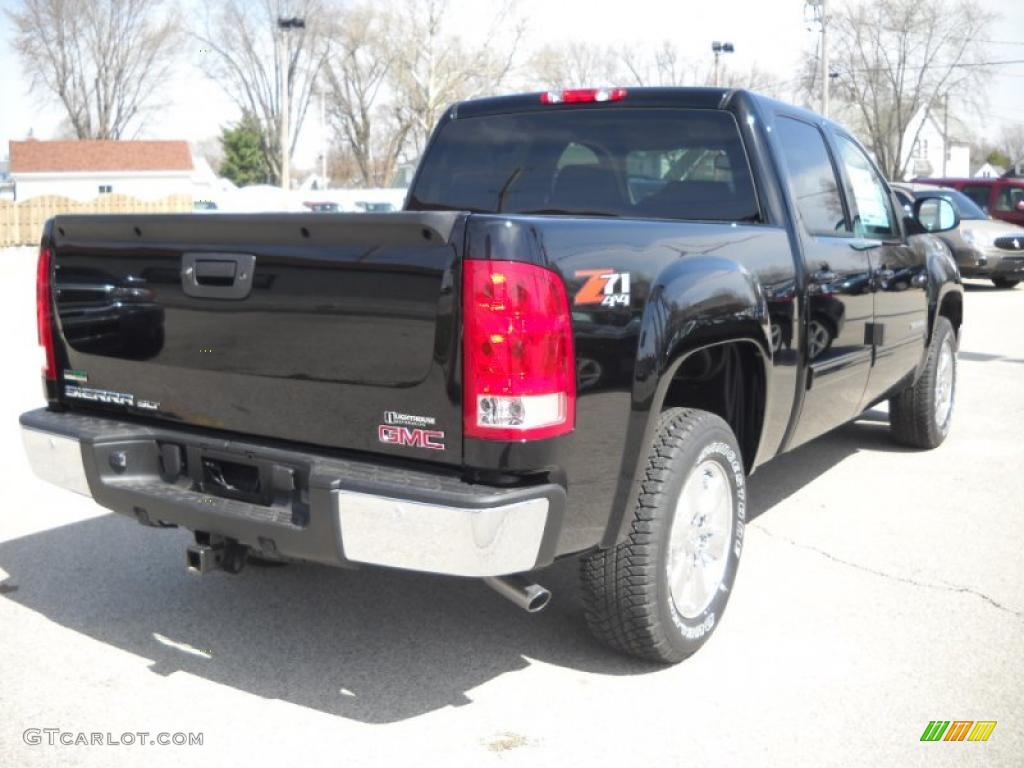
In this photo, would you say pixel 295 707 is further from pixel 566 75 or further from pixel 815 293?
pixel 566 75

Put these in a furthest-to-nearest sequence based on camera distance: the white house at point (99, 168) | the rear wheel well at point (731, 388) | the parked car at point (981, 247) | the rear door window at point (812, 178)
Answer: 1. the white house at point (99, 168)
2. the parked car at point (981, 247)
3. the rear door window at point (812, 178)
4. the rear wheel well at point (731, 388)

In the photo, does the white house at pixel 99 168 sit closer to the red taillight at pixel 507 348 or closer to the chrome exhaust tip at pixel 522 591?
the chrome exhaust tip at pixel 522 591

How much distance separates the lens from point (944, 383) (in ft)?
23.2

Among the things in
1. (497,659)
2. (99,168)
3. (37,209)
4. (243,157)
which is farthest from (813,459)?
(243,157)

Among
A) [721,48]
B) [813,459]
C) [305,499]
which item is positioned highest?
[721,48]

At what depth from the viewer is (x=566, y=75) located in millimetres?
56938

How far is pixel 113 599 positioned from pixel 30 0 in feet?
209

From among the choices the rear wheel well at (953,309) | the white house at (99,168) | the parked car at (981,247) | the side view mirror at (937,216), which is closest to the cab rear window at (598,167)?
the side view mirror at (937,216)

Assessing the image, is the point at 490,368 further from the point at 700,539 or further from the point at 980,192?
the point at 980,192

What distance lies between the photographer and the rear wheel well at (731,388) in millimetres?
4082

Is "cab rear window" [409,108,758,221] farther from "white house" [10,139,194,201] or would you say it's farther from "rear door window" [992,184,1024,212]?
"white house" [10,139,194,201]

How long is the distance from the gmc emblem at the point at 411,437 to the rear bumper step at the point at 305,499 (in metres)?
0.08

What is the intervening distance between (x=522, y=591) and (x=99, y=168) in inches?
2526

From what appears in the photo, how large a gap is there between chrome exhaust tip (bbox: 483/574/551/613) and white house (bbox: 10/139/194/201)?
6205 cm
